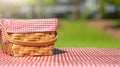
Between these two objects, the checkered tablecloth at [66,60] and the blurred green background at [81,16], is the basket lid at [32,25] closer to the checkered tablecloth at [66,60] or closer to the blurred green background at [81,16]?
the checkered tablecloth at [66,60]

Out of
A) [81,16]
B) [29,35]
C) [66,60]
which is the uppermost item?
[29,35]

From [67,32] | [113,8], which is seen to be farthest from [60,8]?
[67,32]

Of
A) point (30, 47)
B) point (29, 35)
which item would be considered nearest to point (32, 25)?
point (29, 35)

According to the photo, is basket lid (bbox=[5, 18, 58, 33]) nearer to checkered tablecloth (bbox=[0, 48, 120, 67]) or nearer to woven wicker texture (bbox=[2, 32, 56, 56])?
woven wicker texture (bbox=[2, 32, 56, 56])

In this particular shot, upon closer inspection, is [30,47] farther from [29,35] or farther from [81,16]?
[81,16]

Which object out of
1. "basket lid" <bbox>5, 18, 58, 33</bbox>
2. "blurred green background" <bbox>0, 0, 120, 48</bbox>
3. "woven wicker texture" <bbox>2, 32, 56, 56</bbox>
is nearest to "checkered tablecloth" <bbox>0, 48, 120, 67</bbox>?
"woven wicker texture" <bbox>2, 32, 56, 56</bbox>

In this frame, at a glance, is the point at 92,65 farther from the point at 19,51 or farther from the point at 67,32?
the point at 67,32

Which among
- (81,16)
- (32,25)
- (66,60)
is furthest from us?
(81,16)
